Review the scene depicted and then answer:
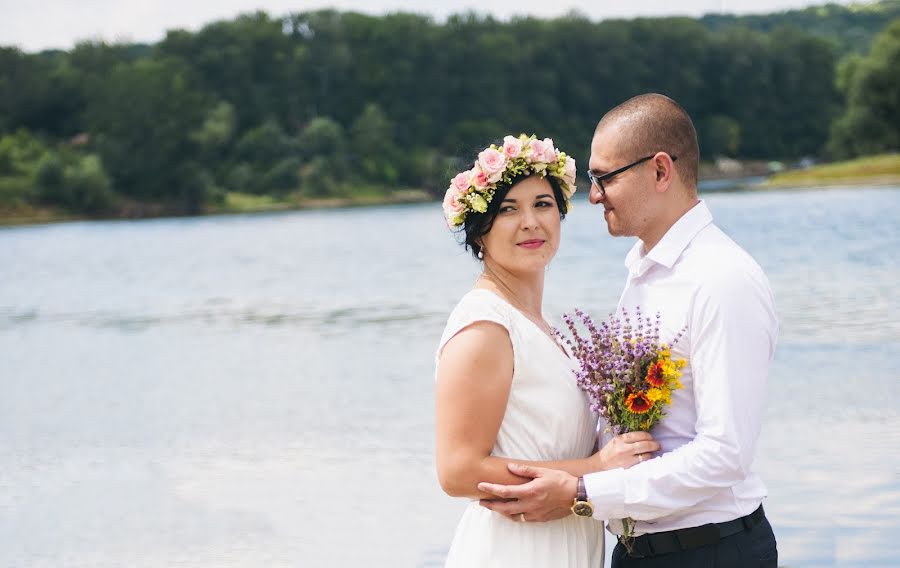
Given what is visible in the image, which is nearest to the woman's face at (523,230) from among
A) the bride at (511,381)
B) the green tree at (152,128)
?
the bride at (511,381)

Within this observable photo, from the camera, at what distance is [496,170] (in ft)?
13.3

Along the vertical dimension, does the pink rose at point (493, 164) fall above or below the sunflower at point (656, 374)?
above

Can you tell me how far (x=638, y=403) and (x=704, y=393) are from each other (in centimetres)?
20

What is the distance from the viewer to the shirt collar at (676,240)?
3.91 m

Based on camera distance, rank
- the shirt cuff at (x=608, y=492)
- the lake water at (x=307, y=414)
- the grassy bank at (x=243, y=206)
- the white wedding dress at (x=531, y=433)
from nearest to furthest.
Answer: the shirt cuff at (x=608, y=492) → the white wedding dress at (x=531, y=433) → the lake water at (x=307, y=414) → the grassy bank at (x=243, y=206)

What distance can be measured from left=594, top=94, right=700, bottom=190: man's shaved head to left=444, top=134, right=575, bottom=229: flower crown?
223mm

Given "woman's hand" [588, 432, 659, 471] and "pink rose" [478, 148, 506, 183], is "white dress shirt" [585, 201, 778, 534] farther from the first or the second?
"pink rose" [478, 148, 506, 183]

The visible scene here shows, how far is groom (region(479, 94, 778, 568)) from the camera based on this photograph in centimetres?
367

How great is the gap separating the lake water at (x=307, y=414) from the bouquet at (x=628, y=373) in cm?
520

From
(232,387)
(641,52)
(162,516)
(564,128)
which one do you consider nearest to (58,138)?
(564,128)

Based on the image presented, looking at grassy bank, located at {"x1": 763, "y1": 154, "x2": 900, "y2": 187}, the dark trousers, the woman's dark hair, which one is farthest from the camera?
grassy bank, located at {"x1": 763, "y1": 154, "x2": 900, "y2": 187}

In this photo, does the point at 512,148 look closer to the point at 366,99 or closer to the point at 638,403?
the point at 638,403

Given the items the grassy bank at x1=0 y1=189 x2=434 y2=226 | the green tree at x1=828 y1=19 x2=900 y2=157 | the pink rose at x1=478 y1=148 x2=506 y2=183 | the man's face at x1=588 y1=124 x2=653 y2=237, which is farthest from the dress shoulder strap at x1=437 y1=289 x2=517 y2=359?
the green tree at x1=828 y1=19 x2=900 y2=157

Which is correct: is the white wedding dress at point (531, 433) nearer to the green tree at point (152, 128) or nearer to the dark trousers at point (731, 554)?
the dark trousers at point (731, 554)
